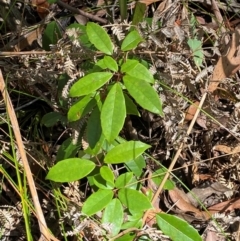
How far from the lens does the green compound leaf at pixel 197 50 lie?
5.25ft

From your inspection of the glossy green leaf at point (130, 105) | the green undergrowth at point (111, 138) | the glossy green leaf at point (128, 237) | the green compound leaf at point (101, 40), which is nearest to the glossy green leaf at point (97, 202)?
the green undergrowth at point (111, 138)

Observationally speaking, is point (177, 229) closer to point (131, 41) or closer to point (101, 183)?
point (101, 183)

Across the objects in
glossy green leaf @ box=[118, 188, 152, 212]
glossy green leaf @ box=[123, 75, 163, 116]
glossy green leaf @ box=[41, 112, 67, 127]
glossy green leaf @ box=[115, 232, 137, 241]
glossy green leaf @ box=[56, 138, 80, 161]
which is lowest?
glossy green leaf @ box=[115, 232, 137, 241]

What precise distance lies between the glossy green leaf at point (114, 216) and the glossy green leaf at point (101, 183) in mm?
58

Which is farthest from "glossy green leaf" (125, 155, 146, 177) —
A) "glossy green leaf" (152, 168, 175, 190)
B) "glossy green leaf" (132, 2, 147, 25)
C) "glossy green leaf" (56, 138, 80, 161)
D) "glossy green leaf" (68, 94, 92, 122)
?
"glossy green leaf" (132, 2, 147, 25)

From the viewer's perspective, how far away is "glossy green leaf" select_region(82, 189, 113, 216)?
1276 millimetres

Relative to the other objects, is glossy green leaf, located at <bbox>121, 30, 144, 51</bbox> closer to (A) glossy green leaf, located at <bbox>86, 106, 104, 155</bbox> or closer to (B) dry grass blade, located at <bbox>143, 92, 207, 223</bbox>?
(A) glossy green leaf, located at <bbox>86, 106, 104, 155</bbox>

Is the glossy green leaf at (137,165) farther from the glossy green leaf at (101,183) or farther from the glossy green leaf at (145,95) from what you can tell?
the glossy green leaf at (145,95)

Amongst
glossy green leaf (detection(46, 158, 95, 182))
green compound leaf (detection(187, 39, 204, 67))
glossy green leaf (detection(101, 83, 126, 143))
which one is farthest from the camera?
green compound leaf (detection(187, 39, 204, 67))

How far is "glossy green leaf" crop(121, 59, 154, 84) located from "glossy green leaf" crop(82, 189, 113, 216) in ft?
→ 1.04

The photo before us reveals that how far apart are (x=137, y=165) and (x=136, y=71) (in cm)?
35

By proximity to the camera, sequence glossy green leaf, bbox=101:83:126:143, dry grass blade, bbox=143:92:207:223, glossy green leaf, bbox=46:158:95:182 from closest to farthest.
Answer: glossy green leaf, bbox=101:83:126:143
glossy green leaf, bbox=46:158:95:182
dry grass blade, bbox=143:92:207:223

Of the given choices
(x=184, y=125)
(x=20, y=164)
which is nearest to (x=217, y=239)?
(x=184, y=125)

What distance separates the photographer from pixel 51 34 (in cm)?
163
